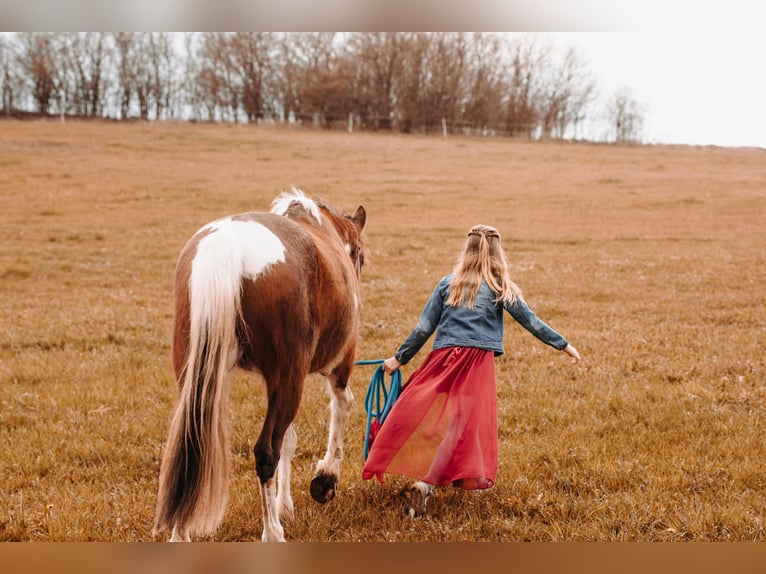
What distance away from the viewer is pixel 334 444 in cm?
500

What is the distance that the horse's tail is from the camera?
3.36 meters

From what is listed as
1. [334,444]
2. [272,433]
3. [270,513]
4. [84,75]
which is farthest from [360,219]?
[84,75]

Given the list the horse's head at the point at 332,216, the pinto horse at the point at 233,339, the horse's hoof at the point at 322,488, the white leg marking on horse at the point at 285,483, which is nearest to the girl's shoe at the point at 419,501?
the horse's hoof at the point at 322,488

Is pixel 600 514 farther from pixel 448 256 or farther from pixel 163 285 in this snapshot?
pixel 448 256

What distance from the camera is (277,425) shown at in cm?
372

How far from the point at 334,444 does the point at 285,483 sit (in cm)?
58

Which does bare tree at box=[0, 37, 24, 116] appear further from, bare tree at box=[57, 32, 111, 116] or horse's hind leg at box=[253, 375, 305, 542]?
horse's hind leg at box=[253, 375, 305, 542]

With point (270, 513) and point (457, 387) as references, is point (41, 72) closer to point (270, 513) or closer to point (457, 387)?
point (457, 387)

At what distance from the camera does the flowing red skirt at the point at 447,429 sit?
439 cm

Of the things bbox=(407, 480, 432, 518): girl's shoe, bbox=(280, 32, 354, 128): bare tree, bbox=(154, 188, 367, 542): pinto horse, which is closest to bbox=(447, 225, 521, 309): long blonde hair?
bbox=(154, 188, 367, 542): pinto horse

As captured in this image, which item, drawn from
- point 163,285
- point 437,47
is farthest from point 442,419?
point 437,47

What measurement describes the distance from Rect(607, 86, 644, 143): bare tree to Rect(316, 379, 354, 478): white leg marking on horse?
141ft

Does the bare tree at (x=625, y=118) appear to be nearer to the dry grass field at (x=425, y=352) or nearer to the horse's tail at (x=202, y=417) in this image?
the dry grass field at (x=425, y=352)

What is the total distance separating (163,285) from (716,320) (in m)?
10.4
